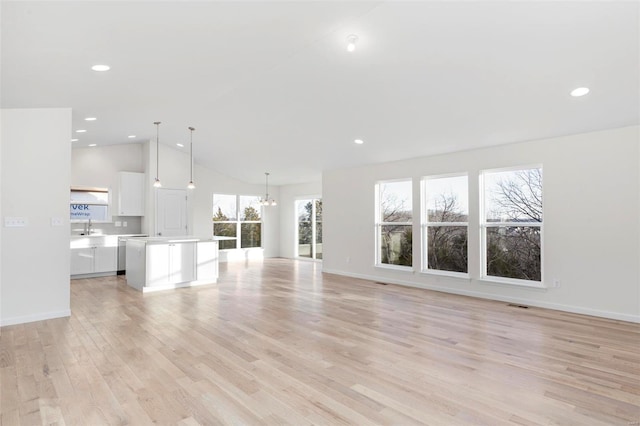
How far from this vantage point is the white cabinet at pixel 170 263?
6.22 m

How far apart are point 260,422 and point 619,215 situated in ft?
16.0

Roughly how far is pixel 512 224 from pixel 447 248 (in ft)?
3.92

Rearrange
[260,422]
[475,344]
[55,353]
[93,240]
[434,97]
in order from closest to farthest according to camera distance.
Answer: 1. [260,422]
2. [55,353]
3. [475,344]
4. [434,97]
5. [93,240]

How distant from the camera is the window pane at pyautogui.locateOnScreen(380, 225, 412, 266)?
7.02 meters

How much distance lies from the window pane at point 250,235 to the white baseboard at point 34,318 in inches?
263

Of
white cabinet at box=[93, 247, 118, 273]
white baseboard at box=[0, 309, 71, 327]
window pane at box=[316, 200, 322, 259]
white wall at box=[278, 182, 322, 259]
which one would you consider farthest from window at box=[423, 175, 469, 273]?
white cabinet at box=[93, 247, 118, 273]

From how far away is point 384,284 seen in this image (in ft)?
23.0

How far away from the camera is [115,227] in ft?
27.5

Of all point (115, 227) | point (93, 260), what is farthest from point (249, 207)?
point (93, 260)

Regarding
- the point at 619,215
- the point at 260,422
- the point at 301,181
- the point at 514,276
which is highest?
the point at 301,181

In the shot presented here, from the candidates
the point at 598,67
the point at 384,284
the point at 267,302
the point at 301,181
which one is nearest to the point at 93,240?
the point at 267,302

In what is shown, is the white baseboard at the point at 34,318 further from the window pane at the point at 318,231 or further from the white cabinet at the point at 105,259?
the window pane at the point at 318,231

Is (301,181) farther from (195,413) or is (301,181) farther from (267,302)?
(195,413)

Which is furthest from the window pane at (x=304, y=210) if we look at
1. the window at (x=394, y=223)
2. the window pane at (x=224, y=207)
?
the window at (x=394, y=223)
